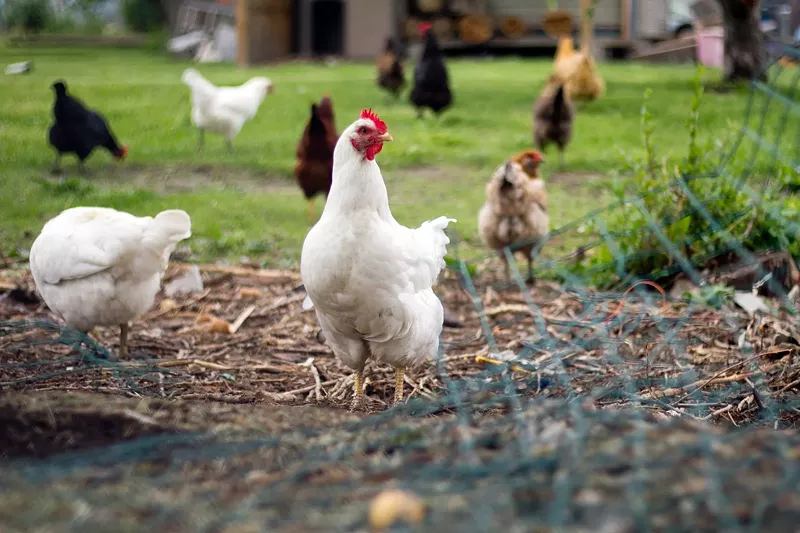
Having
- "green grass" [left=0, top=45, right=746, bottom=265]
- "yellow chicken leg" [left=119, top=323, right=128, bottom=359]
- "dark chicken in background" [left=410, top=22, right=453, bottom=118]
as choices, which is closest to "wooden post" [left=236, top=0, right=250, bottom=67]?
"green grass" [left=0, top=45, right=746, bottom=265]

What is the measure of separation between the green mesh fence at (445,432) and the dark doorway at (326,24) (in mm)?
16309

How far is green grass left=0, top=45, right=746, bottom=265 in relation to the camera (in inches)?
286

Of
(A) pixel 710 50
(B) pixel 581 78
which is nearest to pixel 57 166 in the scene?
(B) pixel 581 78

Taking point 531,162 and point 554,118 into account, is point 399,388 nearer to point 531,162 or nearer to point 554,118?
point 531,162

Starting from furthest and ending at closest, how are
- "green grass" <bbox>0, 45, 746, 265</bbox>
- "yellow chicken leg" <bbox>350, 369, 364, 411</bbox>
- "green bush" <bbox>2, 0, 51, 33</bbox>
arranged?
"green bush" <bbox>2, 0, 51, 33</bbox>, "green grass" <bbox>0, 45, 746, 265</bbox>, "yellow chicken leg" <bbox>350, 369, 364, 411</bbox>

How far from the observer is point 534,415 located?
2.34 meters

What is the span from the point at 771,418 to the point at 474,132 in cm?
807

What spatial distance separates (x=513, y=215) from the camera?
18.8 ft

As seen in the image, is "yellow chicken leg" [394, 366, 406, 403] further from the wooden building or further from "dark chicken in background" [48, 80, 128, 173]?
the wooden building

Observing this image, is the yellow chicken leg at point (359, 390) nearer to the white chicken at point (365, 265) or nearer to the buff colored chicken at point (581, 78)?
the white chicken at point (365, 265)

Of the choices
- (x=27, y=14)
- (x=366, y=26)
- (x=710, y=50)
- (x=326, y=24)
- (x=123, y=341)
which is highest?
(x=27, y=14)

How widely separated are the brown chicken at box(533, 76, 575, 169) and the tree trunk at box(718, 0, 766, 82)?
382 centimetres

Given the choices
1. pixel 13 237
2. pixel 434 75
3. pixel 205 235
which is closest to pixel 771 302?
pixel 205 235

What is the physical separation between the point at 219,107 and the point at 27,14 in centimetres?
1355
